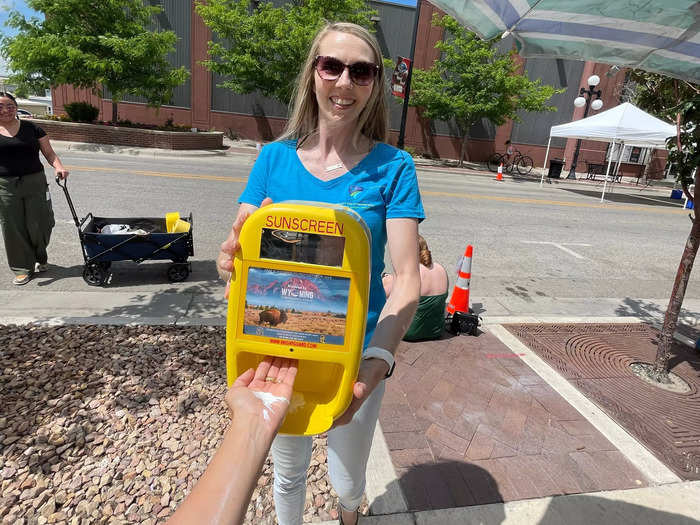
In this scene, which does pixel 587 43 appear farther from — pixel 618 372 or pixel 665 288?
pixel 665 288

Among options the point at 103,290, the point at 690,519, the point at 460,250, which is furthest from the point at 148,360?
the point at 460,250

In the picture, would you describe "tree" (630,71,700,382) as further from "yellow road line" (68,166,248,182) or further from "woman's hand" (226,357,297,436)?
"yellow road line" (68,166,248,182)

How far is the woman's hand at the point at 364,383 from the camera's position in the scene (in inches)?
51.0

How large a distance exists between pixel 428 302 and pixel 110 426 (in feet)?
8.62

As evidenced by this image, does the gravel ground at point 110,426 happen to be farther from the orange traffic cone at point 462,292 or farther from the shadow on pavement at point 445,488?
the orange traffic cone at point 462,292

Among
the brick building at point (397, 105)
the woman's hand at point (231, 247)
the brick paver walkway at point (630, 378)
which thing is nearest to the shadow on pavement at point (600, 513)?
the brick paver walkway at point (630, 378)

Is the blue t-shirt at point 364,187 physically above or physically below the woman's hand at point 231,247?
above

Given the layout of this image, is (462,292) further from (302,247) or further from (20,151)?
(20,151)

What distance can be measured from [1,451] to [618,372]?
460 centimetres

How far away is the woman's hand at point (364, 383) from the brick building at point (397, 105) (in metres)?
23.6

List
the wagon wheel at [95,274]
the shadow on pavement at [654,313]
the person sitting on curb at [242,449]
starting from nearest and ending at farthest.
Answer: the person sitting on curb at [242,449], the wagon wheel at [95,274], the shadow on pavement at [654,313]

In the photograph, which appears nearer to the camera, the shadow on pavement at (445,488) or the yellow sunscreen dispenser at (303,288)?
the yellow sunscreen dispenser at (303,288)

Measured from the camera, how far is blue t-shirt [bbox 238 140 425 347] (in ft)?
5.03

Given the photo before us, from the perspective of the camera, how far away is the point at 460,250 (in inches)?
298
